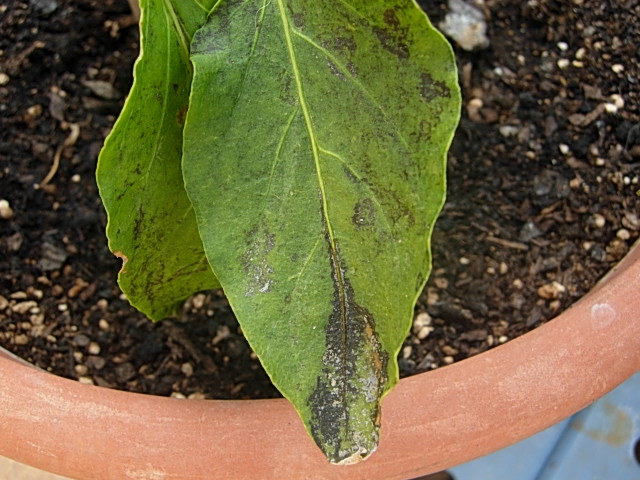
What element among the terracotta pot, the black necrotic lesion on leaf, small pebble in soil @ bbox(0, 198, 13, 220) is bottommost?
the terracotta pot

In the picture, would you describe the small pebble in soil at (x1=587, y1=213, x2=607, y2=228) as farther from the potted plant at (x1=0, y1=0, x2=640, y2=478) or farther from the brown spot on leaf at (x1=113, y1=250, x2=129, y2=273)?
the brown spot on leaf at (x1=113, y1=250, x2=129, y2=273)

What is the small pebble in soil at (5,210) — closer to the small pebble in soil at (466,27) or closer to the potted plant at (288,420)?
the potted plant at (288,420)

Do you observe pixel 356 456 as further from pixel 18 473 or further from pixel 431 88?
pixel 18 473

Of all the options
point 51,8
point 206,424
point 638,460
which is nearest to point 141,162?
point 206,424

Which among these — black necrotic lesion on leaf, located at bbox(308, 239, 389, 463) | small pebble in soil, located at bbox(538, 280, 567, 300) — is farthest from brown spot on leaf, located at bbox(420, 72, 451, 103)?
small pebble in soil, located at bbox(538, 280, 567, 300)

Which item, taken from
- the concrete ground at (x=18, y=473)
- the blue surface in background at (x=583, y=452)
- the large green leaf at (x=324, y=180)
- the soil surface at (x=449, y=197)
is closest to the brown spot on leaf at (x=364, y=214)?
the large green leaf at (x=324, y=180)

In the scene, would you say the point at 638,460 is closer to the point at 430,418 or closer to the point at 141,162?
the point at 430,418
